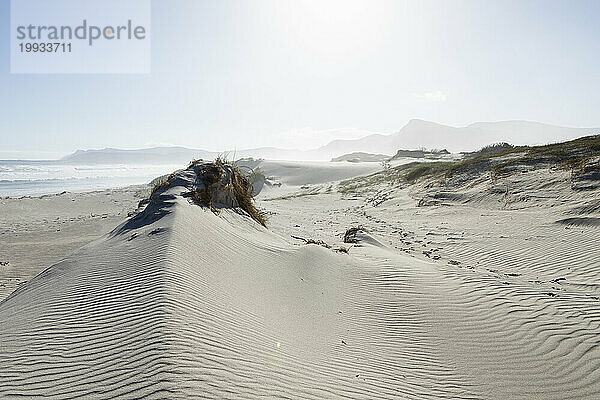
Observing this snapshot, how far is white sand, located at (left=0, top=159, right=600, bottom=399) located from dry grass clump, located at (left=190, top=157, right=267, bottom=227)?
31.8 inches

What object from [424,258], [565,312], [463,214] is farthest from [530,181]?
[565,312]

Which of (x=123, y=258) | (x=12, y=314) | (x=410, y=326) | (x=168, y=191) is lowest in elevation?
(x=410, y=326)

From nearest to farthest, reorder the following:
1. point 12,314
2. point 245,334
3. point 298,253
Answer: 1. point 245,334
2. point 12,314
3. point 298,253

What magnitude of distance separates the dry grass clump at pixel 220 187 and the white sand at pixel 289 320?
81 centimetres

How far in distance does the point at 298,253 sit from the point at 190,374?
4417mm

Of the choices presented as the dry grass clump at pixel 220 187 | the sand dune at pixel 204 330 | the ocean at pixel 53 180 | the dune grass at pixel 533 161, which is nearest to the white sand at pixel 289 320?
the sand dune at pixel 204 330

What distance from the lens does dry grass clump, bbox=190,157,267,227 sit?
851 cm

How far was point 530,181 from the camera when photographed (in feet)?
45.5

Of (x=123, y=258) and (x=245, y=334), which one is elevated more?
(x=123, y=258)

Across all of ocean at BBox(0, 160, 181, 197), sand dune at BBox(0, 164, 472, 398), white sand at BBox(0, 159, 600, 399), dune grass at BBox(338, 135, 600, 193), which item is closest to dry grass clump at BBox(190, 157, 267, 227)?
white sand at BBox(0, 159, 600, 399)

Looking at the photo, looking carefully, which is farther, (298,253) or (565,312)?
(298,253)

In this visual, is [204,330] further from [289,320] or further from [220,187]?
[220,187]

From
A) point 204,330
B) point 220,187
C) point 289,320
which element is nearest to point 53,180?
point 220,187

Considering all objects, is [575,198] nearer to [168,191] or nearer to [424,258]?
[424,258]
